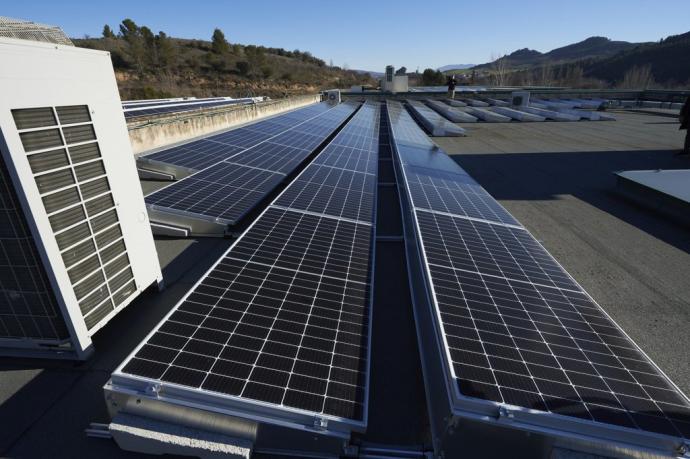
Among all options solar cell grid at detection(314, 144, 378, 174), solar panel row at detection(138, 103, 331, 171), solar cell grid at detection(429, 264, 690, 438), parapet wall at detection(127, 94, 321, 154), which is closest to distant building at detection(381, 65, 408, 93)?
parapet wall at detection(127, 94, 321, 154)

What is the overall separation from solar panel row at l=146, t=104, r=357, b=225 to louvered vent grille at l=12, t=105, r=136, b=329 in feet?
14.4

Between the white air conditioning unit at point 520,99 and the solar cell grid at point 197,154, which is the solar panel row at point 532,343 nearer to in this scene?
the solar cell grid at point 197,154

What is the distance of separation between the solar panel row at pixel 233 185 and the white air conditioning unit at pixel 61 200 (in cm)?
409

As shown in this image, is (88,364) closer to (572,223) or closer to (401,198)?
(401,198)

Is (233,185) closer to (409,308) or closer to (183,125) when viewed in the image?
(409,308)

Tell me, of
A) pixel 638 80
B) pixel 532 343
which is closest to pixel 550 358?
pixel 532 343

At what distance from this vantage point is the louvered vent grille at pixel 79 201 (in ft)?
18.4

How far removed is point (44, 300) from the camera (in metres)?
6.21

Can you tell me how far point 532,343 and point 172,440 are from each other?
20.0ft

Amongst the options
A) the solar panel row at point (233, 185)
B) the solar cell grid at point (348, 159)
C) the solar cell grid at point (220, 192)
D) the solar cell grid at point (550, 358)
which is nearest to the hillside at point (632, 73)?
the solar cell grid at point (348, 159)

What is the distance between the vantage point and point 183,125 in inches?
976

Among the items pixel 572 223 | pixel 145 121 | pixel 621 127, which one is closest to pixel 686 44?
pixel 621 127

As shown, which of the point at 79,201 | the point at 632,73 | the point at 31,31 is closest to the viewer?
the point at 31,31

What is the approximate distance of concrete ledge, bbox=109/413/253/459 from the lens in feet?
15.4
